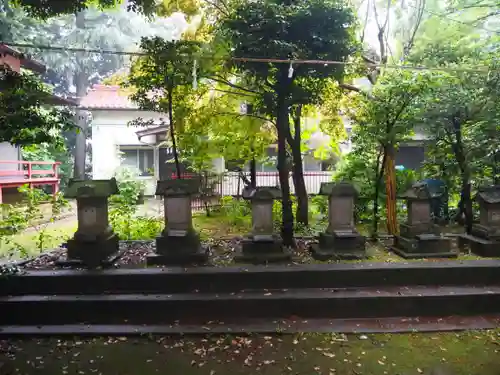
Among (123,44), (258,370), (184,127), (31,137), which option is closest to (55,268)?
(31,137)

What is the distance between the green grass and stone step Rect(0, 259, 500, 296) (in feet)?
2.94

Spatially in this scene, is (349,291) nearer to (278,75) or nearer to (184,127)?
(278,75)

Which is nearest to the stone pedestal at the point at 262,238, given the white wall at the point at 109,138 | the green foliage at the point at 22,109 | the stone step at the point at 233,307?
the stone step at the point at 233,307

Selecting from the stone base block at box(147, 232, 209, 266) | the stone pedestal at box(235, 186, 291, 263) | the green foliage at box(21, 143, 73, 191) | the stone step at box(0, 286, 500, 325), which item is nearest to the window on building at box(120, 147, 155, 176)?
the green foliage at box(21, 143, 73, 191)

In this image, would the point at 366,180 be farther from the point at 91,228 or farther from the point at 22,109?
the point at 22,109

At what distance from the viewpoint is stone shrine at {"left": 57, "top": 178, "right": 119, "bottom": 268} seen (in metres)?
5.75

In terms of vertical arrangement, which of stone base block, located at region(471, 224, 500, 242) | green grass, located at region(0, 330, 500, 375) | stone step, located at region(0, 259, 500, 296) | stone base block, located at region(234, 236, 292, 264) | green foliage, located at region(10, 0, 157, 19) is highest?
green foliage, located at region(10, 0, 157, 19)

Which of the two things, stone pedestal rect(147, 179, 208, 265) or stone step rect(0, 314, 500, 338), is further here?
stone pedestal rect(147, 179, 208, 265)

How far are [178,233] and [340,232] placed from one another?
9.15ft

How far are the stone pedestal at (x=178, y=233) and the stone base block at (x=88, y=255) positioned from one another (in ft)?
2.49

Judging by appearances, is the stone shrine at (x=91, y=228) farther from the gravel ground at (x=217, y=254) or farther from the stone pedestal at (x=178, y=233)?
the stone pedestal at (x=178, y=233)

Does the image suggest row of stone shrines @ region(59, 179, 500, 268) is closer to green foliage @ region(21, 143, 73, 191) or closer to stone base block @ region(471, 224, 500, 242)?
stone base block @ region(471, 224, 500, 242)

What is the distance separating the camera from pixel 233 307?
4941mm

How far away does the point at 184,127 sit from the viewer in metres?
8.72
